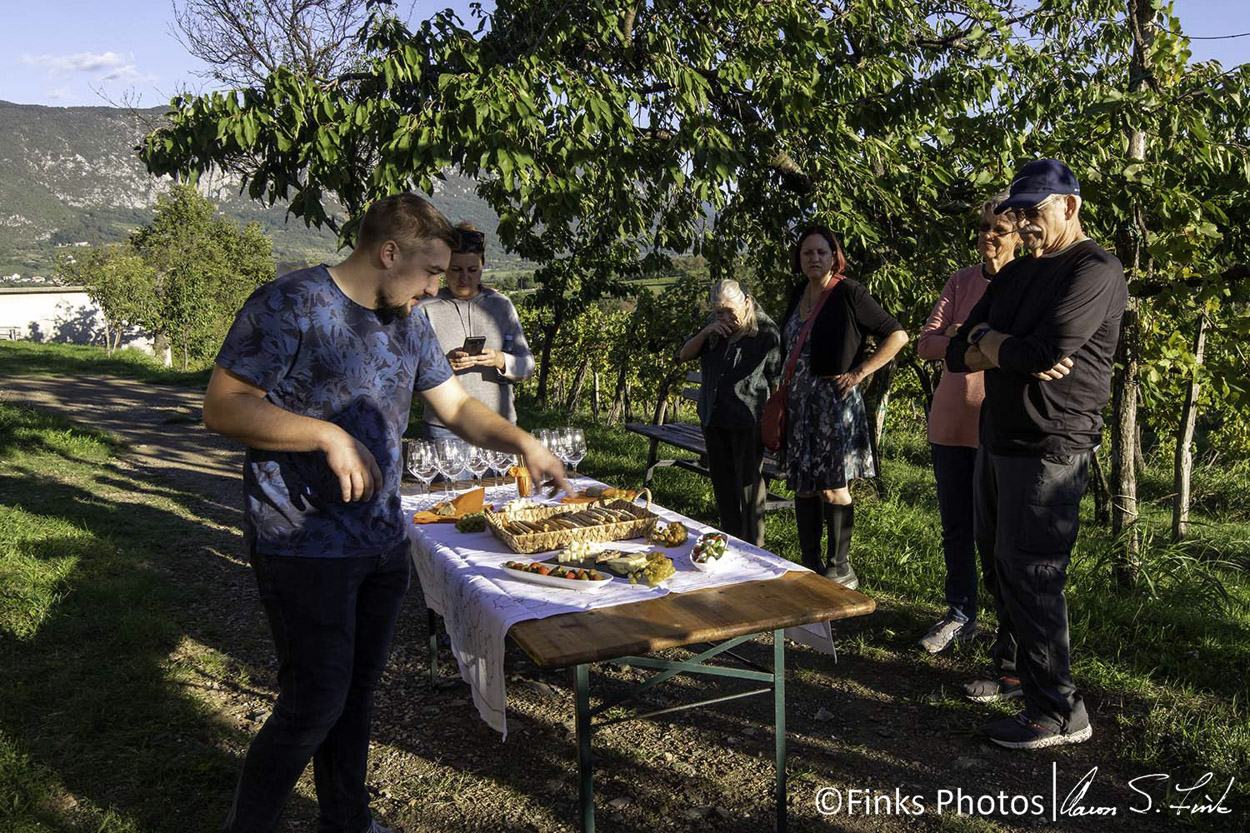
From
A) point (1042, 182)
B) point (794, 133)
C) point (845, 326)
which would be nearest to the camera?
point (1042, 182)

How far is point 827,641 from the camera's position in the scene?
311cm

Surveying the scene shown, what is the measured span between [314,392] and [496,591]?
0.78 m

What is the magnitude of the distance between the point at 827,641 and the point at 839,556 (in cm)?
164

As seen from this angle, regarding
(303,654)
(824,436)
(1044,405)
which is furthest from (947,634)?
(303,654)

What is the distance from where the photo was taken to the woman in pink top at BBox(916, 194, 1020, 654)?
373 cm

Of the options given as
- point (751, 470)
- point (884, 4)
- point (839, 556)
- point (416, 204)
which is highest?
point (884, 4)

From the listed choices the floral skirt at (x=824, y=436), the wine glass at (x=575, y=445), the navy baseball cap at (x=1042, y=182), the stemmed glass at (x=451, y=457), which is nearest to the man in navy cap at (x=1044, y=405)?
the navy baseball cap at (x=1042, y=182)

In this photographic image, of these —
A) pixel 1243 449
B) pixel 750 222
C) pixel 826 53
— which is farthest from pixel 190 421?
Result: pixel 1243 449

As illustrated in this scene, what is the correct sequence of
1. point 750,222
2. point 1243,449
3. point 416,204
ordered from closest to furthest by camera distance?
point 416,204, point 750,222, point 1243,449

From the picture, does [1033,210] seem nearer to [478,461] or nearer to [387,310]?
[387,310]

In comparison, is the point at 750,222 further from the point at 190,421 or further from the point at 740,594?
the point at 190,421

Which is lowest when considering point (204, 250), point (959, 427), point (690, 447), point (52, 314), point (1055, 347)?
point (690, 447)

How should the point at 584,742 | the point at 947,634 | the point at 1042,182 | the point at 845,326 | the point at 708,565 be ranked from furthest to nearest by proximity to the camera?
the point at 845,326, the point at 947,634, the point at 1042,182, the point at 708,565, the point at 584,742

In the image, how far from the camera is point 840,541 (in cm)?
467
